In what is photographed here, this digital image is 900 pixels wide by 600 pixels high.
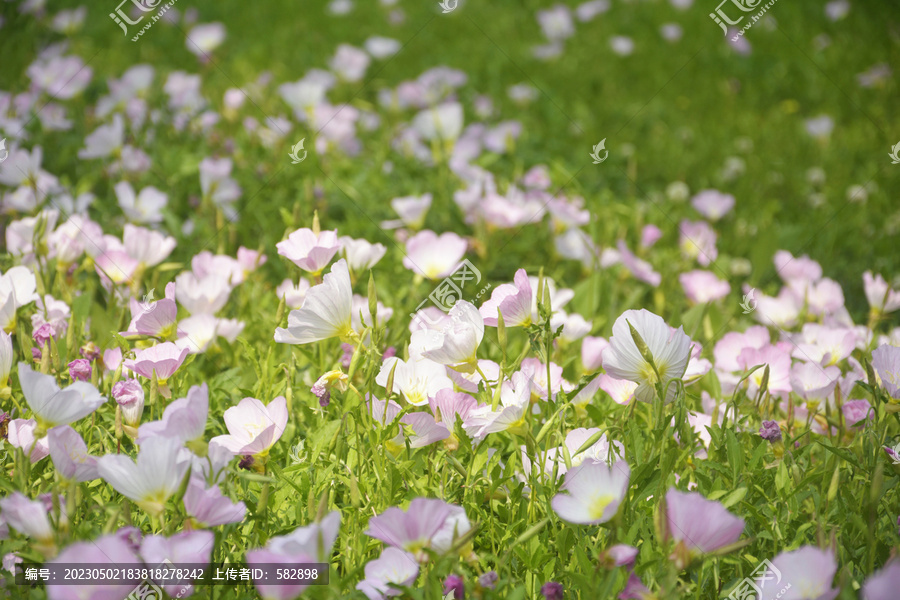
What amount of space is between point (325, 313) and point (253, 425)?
209 mm

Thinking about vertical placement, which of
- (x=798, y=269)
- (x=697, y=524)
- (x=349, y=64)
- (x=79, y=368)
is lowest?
(x=349, y=64)

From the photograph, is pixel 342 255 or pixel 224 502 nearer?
pixel 224 502

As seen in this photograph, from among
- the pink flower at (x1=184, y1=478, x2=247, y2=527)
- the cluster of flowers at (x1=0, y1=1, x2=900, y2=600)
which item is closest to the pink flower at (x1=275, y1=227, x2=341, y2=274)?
the cluster of flowers at (x1=0, y1=1, x2=900, y2=600)

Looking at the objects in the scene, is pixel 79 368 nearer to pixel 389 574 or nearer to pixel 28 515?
pixel 28 515

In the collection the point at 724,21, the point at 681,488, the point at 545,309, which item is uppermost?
the point at 545,309

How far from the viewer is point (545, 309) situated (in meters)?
1.17

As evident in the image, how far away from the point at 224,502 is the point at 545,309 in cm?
52

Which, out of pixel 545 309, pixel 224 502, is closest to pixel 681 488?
pixel 545 309

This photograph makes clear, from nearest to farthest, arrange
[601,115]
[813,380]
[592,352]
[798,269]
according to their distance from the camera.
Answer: [813,380]
[592,352]
[798,269]
[601,115]

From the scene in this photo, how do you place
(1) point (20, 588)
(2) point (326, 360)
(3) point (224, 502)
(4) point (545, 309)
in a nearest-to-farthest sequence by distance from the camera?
(3) point (224, 502), (1) point (20, 588), (4) point (545, 309), (2) point (326, 360)

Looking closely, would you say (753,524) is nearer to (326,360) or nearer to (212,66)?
(326,360)

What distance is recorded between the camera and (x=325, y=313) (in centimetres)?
120

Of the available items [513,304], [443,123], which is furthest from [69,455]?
[443,123]

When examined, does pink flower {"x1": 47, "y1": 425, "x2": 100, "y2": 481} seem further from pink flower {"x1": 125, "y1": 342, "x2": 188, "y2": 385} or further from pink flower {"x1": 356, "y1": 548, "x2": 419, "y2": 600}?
pink flower {"x1": 356, "y1": 548, "x2": 419, "y2": 600}
